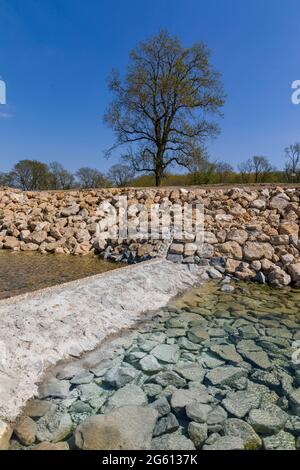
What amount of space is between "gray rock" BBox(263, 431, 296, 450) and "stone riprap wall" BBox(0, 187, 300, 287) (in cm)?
406

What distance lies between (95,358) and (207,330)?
1.50 metres

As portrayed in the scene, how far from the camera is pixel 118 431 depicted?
2.03 meters

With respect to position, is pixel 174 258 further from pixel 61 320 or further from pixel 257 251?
pixel 61 320

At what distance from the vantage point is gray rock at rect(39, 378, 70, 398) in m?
2.46

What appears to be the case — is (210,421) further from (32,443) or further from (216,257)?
(216,257)

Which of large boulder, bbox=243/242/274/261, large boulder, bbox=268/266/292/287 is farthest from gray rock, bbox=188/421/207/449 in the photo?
large boulder, bbox=243/242/274/261

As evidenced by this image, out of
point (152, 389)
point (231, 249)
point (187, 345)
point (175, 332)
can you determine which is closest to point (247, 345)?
point (187, 345)

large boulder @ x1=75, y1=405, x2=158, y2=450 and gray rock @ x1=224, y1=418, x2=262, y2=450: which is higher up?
large boulder @ x1=75, y1=405, x2=158, y2=450

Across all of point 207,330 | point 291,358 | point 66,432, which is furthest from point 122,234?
point 66,432

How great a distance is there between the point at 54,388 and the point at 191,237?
17.4ft

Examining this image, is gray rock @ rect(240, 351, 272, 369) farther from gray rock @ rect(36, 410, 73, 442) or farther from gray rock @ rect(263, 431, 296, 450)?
gray rock @ rect(36, 410, 73, 442)

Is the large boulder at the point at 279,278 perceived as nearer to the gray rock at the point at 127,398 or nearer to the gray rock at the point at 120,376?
the gray rock at the point at 120,376

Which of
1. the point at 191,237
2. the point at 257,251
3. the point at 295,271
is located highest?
the point at 191,237
